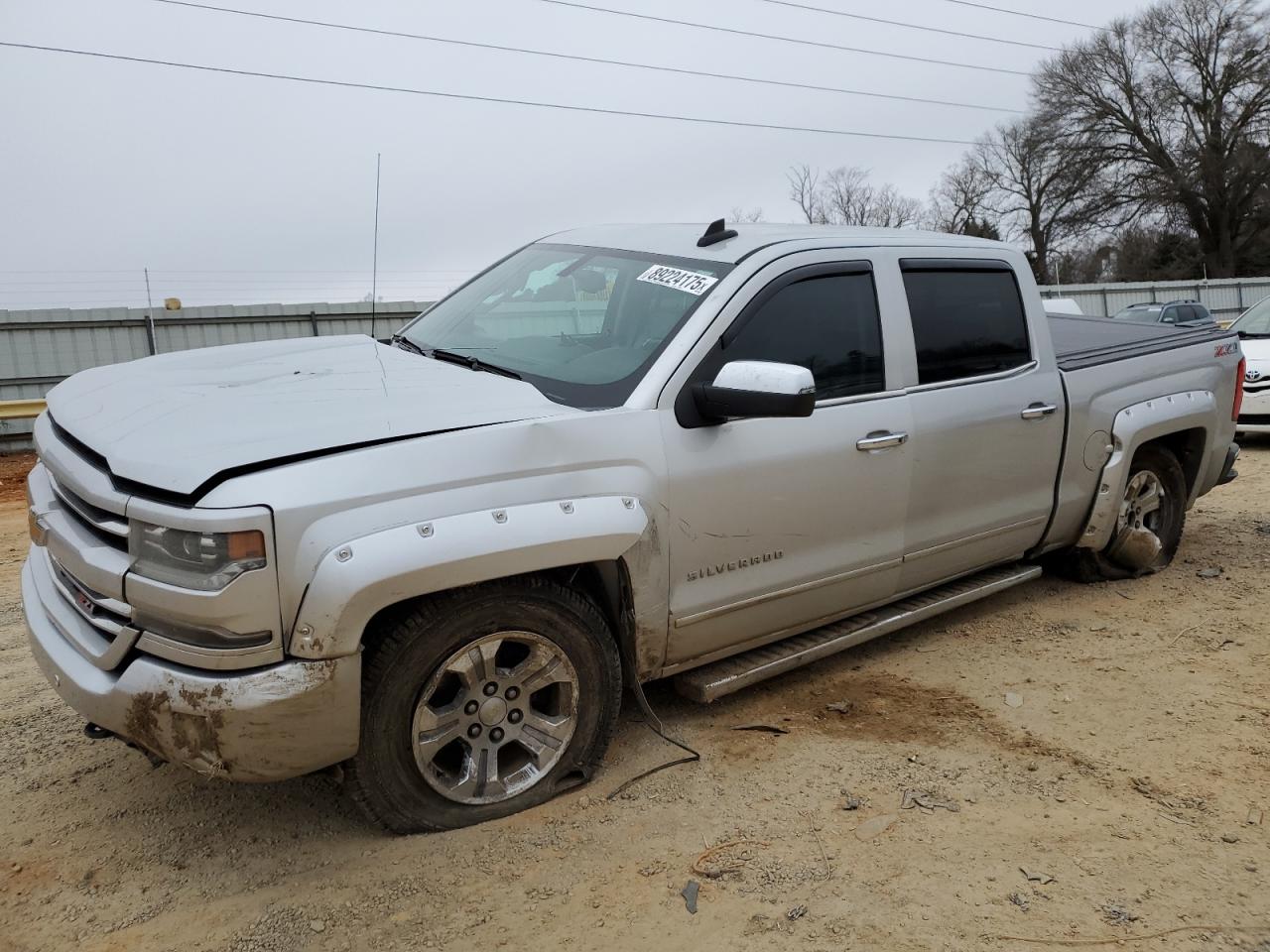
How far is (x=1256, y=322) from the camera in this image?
420 inches

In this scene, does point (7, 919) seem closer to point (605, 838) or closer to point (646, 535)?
point (605, 838)

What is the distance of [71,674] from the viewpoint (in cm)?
276

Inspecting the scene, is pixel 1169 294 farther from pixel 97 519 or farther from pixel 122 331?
pixel 97 519

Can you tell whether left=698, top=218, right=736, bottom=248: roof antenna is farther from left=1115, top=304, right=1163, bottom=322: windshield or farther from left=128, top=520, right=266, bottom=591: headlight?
left=1115, top=304, right=1163, bottom=322: windshield

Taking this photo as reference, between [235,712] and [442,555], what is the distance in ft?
2.10

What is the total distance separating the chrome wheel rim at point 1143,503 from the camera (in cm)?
525

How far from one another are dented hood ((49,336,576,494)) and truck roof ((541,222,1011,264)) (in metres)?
0.98

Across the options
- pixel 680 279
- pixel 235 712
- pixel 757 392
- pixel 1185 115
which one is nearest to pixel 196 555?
pixel 235 712

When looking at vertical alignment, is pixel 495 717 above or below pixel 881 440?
below

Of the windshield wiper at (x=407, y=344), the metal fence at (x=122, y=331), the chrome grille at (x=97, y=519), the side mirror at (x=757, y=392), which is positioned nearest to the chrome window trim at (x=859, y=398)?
the side mirror at (x=757, y=392)

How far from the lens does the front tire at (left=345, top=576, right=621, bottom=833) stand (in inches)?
108

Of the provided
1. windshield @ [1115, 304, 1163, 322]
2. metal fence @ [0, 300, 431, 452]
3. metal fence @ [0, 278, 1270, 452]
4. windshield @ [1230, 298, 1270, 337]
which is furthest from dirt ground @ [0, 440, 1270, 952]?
windshield @ [1115, 304, 1163, 322]

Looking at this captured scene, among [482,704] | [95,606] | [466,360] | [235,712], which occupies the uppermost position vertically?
[466,360]

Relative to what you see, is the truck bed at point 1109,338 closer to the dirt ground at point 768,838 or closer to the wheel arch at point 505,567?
the dirt ground at point 768,838
